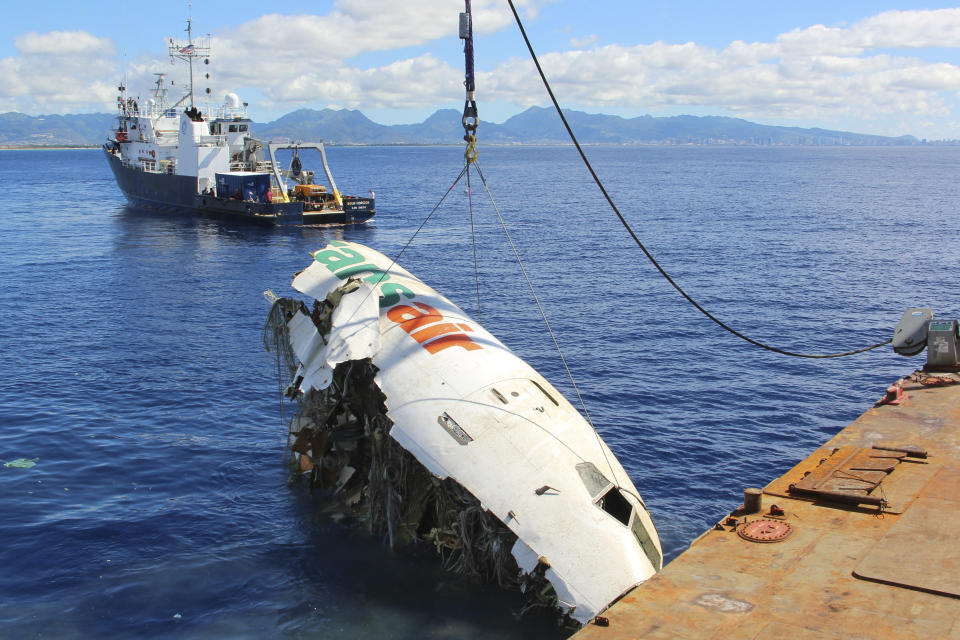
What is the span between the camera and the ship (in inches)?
4154

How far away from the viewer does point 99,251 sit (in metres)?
87.8

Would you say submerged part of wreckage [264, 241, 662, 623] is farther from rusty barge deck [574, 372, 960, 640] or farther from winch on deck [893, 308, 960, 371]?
winch on deck [893, 308, 960, 371]

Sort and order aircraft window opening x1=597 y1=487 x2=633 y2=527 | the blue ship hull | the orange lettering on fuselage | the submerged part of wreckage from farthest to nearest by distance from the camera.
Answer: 1. the blue ship hull
2. the orange lettering on fuselage
3. aircraft window opening x1=597 y1=487 x2=633 y2=527
4. the submerged part of wreckage

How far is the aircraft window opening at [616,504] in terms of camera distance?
21.7 m

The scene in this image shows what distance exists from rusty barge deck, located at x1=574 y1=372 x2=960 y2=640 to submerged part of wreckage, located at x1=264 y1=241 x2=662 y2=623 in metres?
3.41

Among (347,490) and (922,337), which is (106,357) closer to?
(347,490)

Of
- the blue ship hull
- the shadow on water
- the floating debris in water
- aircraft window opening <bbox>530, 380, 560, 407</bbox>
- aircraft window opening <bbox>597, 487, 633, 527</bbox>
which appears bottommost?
the floating debris in water

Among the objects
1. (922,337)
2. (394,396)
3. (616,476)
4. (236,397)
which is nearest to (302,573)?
(394,396)

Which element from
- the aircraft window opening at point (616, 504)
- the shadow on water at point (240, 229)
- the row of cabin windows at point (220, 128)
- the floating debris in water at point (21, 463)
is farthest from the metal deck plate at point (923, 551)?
the row of cabin windows at point (220, 128)

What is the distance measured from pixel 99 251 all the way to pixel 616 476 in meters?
81.0

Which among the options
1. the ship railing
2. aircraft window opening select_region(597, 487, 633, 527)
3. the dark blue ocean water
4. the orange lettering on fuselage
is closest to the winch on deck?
the dark blue ocean water

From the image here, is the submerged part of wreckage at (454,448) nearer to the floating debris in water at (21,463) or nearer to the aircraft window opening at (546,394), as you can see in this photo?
the aircraft window opening at (546,394)

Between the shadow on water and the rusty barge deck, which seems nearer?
the rusty barge deck

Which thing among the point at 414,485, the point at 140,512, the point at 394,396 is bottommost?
the point at 140,512
